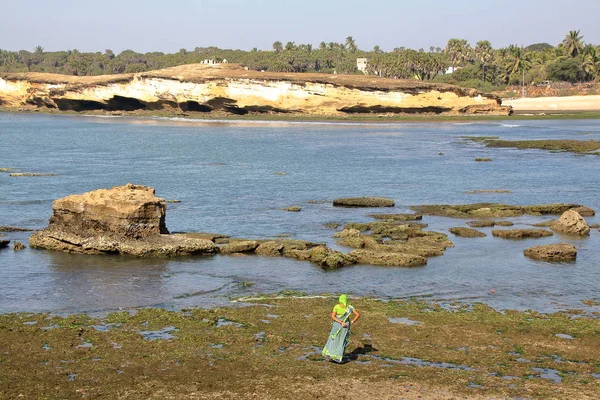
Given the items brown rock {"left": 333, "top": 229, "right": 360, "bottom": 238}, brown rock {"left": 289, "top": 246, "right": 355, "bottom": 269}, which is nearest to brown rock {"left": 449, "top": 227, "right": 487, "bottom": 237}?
brown rock {"left": 333, "top": 229, "right": 360, "bottom": 238}

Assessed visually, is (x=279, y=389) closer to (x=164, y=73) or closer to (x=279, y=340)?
(x=279, y=340)

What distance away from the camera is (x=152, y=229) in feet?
85.7

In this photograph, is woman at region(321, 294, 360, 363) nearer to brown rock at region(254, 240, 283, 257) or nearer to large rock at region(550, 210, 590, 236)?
brown rock at region(254, 240, 283, 257)

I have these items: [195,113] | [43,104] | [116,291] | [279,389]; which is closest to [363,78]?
[195,113]

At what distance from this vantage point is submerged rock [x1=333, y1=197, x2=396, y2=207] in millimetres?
37062

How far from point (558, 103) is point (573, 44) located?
117ft

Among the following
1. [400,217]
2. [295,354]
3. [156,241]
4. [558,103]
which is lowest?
[400,217]

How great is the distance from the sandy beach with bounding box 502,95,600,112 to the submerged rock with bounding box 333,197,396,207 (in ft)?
313

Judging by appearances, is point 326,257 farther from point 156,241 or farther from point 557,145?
point 557,145

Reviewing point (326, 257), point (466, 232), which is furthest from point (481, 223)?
point (326, 257)

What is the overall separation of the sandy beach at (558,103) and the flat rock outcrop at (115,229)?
358 feet

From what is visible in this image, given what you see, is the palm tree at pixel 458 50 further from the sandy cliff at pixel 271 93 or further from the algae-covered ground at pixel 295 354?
the algae-covered ground at pixel 295 354

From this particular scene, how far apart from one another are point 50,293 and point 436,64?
135 meters

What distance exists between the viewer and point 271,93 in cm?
10919
